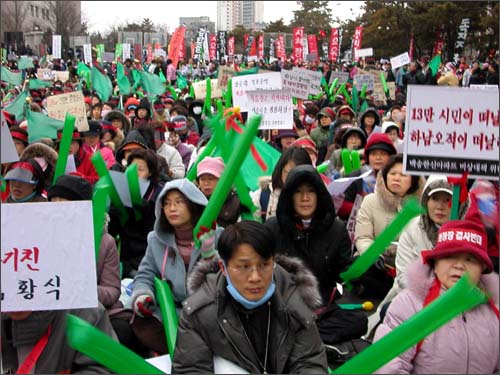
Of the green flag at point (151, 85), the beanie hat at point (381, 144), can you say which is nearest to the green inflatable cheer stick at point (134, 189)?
the beanie hat at point (381, 144)

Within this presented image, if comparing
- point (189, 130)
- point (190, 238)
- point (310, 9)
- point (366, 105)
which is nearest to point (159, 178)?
point (190, 238)

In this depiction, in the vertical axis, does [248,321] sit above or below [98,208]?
below

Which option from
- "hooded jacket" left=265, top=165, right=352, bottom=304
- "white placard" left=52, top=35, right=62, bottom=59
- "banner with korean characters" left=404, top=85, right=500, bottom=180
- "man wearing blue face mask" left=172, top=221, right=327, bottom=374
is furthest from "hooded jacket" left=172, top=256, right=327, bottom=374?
"white placard" left=52, top=35, right=62, bottom=59

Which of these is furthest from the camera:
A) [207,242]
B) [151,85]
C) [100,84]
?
[100,84]

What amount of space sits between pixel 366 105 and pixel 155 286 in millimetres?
9804

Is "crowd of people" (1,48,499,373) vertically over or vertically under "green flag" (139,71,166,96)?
under

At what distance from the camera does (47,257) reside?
2.31m

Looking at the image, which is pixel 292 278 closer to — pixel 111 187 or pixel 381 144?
pixel 111 187

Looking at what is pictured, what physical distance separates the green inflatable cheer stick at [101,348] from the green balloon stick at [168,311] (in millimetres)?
859

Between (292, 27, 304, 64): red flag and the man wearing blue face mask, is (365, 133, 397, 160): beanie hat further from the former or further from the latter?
(292, 27, 304, 64): red flag

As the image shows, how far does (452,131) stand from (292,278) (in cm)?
96

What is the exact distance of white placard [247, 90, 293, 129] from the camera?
21.1 ft

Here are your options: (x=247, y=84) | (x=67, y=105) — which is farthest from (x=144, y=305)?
(x=247, y=84)

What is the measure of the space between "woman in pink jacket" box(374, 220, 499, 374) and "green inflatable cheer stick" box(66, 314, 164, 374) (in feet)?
3.31
